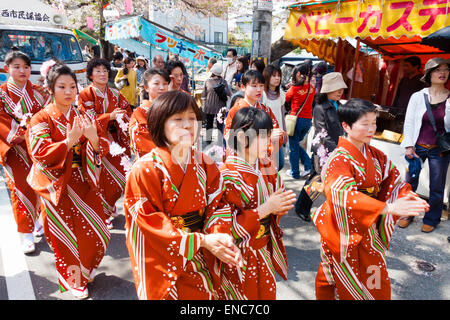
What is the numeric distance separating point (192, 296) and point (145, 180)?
650 mm

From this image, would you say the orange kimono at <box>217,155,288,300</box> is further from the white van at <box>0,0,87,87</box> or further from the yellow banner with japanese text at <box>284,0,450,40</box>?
the white van at <box>0,0,87,87</box>

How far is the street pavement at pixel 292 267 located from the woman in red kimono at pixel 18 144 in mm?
312

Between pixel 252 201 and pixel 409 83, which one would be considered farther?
pixel 409 83

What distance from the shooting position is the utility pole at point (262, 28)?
537cm

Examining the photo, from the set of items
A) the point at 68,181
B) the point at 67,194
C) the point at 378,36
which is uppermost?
the point at 378,36

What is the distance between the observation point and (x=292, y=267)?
334 cm

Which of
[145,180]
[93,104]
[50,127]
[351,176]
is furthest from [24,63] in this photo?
[351,176]

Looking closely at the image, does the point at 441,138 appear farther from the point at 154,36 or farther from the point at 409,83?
the point at 154,36

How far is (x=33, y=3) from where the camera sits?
30.2ft

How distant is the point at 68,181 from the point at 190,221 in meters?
1.50

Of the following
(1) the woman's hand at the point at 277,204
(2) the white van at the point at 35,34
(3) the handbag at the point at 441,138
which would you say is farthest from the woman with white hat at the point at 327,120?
(2) the white van at the point at 35,34

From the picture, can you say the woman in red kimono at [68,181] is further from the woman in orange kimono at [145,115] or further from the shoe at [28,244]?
the shoe at [28,244]

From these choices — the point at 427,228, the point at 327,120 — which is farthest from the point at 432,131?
the point at 327,120
